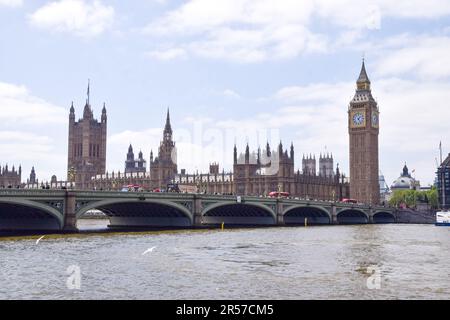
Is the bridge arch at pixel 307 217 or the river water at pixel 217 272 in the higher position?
the bridge arch at pixel 307 217

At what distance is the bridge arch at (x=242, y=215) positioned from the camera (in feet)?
365

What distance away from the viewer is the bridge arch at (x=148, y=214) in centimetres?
8925

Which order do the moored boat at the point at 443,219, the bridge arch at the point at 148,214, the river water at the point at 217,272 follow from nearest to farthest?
the river water at the point at 217,272, the bridge arch at the point at 148,214, the moored boat at the point at 443,219

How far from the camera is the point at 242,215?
12094 centimetres

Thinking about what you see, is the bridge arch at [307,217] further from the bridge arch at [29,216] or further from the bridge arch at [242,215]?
the bridge arch at [29,216]

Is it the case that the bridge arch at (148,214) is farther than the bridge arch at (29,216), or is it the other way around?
the bridge arch at (148,214)

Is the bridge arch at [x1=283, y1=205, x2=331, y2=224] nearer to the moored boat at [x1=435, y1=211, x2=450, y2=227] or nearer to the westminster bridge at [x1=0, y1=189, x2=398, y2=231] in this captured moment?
the westminster bridge at [x1=0, y1=189, x2=398, y2=231]

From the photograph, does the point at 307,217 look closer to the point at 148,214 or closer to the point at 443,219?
the point at 443,219

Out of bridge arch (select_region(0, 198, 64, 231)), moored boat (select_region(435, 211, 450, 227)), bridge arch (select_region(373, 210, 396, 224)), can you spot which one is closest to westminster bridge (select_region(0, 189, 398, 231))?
bridge arch (select_region(0, 198, 64, 231))

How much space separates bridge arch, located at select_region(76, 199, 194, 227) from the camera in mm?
89250

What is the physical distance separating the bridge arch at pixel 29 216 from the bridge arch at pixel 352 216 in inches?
3807

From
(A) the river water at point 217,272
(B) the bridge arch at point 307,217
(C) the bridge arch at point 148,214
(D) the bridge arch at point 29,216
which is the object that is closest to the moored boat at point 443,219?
(B) the bridge arch at point 307,217

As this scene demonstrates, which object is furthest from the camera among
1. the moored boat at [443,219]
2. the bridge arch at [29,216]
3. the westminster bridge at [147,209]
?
the moored boat at [443,219]
